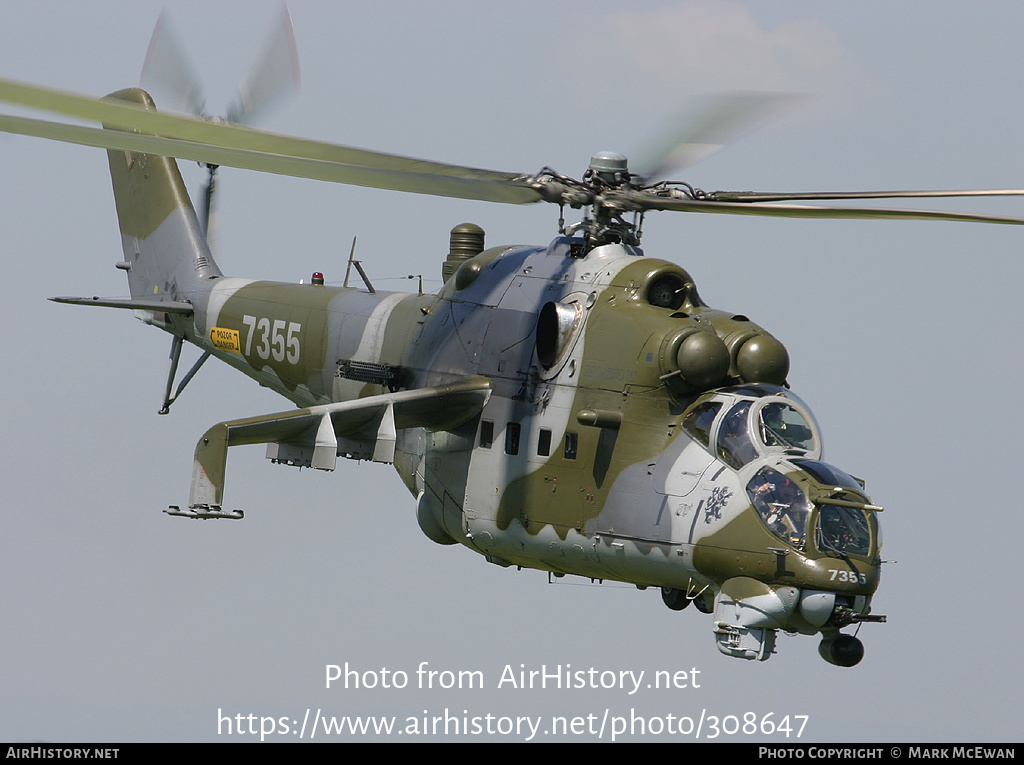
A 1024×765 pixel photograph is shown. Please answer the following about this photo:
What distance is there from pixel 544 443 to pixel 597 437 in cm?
72

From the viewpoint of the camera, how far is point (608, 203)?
1568 cm

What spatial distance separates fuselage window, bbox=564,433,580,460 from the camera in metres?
15.3

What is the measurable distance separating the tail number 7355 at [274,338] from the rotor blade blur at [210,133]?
523 centimetres

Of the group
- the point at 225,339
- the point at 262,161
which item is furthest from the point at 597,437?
the point at 225,339

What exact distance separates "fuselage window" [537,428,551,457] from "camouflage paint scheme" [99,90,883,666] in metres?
0.02

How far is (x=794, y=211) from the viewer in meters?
14.7

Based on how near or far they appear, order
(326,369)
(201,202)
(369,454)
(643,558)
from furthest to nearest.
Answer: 1. (201,202)
2. (326,369)
3. (369,454)
4. (643,558)

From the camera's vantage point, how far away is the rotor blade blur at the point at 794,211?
1424 centimetres

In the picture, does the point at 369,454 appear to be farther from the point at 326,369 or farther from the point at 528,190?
the point at 528,190

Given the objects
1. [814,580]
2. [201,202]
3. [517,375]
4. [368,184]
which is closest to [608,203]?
[517,375]

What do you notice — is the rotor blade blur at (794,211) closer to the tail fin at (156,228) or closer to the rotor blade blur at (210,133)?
the rotor blade blur at (210,133)

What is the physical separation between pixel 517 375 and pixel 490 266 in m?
1.61

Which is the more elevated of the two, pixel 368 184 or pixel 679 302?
pixel 368 184

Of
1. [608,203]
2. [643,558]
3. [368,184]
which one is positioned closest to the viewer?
[368,184]
